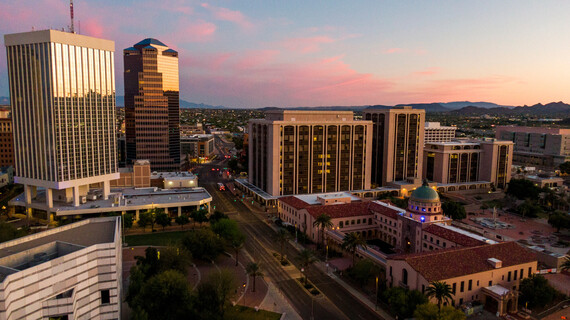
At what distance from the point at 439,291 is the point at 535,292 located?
2254 cm

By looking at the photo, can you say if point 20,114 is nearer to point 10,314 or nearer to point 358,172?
point 10,314

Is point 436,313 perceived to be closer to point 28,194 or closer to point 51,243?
point 51,243

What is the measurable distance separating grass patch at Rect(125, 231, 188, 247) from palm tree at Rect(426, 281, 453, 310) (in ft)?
221

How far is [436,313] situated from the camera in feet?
195

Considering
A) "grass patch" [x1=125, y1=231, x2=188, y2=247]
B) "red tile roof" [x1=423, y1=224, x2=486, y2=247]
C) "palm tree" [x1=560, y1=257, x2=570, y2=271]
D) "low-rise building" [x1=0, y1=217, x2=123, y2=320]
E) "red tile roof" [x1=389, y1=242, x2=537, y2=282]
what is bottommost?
"grass patch" [x1=125, y1=231, x2=188, y2=247]

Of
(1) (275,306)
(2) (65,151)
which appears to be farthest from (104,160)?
(1) (275,306)

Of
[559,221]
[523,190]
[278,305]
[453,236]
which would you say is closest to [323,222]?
[278,305]

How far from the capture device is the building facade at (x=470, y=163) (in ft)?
598

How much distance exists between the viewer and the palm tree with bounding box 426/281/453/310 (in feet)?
211

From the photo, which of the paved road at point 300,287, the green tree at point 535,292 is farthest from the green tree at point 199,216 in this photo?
the green tree at point 535,292

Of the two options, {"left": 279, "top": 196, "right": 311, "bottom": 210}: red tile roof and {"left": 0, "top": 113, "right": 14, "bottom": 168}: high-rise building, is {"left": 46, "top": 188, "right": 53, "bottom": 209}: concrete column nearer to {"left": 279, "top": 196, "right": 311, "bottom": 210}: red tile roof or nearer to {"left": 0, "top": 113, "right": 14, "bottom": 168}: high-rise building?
{"left": 279, "top": 196, "right": 311, "bottom": 210}: red tile roof

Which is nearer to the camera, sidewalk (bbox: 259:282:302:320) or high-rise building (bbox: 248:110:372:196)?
sidewalk (bbox: 259:282:302:320)

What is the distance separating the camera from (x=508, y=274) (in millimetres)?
76938

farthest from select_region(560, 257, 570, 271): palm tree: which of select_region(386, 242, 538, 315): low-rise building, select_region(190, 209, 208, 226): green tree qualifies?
select_region(190, 209, 208, 226): green tree
